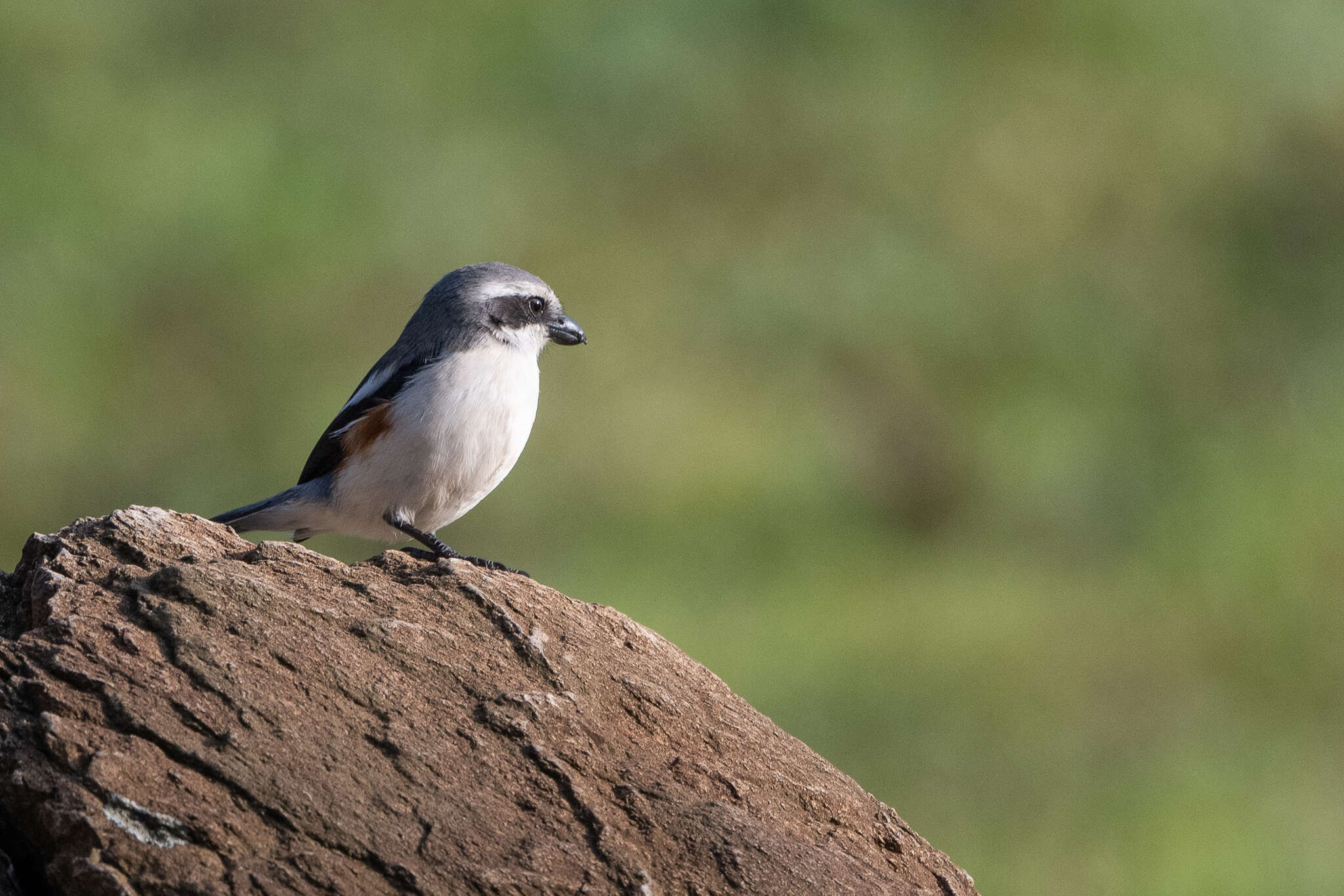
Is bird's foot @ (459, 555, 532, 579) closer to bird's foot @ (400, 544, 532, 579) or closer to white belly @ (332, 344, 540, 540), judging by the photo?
bird's foot @ (400, 544, 532, 579)

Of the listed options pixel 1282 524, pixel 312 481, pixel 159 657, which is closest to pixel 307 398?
pixel 312 481

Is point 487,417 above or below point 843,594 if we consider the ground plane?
below

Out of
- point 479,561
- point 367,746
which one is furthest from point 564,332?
point 367,746

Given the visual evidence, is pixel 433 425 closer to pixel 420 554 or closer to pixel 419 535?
pixel 419 535

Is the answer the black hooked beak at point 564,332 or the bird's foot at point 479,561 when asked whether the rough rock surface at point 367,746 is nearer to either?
the bird's foot at point 479,561

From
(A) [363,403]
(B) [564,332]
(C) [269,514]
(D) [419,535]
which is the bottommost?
(C) [269,514]

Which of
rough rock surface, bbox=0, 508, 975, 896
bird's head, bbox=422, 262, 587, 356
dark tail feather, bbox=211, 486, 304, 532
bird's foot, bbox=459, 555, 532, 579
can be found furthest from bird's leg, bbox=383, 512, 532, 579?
rough rock surface, bbox=0, 508, 975, 896

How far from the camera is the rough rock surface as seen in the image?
3.70 m

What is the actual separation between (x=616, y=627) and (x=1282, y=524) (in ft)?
36.1

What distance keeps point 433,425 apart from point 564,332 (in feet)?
3.58

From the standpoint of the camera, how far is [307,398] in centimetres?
1286

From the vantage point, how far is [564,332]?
21.8 ft

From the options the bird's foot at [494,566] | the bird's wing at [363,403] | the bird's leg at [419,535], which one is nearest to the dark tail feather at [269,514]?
the bird's wing at [363,403]

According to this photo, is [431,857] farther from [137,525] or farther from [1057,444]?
[1057,444]
